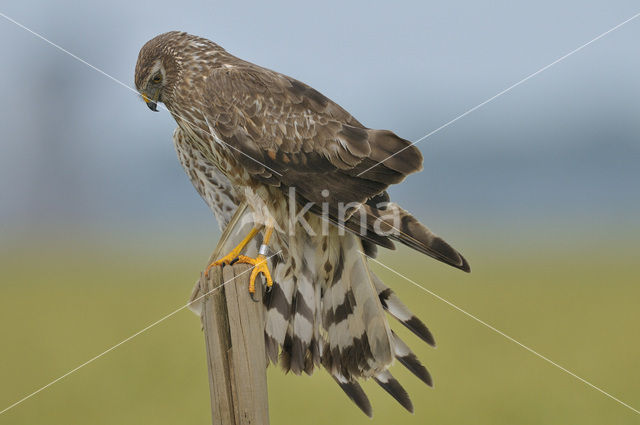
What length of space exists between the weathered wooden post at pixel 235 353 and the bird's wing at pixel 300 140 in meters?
0.55

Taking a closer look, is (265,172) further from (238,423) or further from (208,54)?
(238,423)

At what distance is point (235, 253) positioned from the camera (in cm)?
279

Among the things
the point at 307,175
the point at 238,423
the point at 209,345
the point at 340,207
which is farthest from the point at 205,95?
the point at 238,423

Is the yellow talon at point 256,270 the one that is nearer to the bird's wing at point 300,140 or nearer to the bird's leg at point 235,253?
the bird's leg at point 235,253

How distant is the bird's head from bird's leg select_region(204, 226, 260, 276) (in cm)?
77

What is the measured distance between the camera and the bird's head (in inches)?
112

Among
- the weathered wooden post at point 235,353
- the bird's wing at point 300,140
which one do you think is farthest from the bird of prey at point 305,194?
the weathered wooden post at point 235,353

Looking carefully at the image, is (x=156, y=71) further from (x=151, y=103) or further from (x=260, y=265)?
(x=260, y=265)

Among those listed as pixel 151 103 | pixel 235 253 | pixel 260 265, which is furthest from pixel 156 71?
pixel 260 265

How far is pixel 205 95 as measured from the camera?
8.96ft

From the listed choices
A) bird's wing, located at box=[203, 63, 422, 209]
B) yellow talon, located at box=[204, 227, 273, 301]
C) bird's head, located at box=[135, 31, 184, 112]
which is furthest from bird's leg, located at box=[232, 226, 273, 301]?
bird's head, located at box=[135, 31, 184, 112]

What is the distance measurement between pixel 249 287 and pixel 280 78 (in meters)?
1.09

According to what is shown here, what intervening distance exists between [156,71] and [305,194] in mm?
994

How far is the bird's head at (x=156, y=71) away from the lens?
9.36ft
